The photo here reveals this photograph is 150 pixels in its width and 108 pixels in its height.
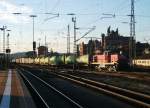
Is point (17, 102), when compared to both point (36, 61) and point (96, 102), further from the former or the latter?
point (36, 61)

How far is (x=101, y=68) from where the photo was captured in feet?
244

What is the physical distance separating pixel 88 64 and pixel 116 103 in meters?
64.1

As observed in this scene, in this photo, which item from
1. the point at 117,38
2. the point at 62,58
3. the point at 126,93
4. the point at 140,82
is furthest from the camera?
the point at 117,38

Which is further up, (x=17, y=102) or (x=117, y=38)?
(x=117, y=38)

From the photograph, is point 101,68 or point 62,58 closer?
point 101,68

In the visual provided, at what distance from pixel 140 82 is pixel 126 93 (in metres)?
9.32

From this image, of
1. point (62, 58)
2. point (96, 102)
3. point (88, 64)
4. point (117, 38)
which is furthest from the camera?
point (117, 38)

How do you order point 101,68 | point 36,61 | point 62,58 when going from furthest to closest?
point 36,61 → point 62,58 → point 101,68

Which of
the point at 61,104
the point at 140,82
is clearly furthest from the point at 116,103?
the point at 140,82

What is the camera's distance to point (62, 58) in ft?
358

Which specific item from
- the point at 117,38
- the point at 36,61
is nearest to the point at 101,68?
the point at 36,61

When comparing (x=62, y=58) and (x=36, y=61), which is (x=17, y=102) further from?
(x=36, y=61)

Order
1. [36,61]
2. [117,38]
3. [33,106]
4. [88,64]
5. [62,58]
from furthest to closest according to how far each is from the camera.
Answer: [117,38]
[36,61]
[62,58]
[88,64]
[33,106]

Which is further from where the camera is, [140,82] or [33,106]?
[140,82]
